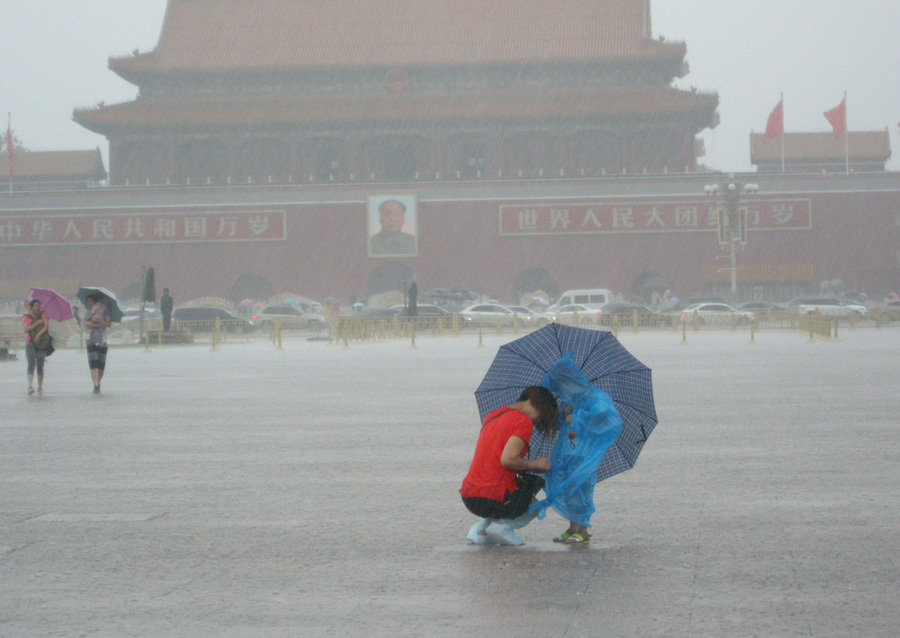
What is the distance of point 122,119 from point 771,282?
1015 inches

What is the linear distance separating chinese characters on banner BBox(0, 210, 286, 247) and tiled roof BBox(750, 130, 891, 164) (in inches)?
937

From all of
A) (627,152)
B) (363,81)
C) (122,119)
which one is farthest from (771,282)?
(122,119)

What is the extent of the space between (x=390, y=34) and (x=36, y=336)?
40800 mm

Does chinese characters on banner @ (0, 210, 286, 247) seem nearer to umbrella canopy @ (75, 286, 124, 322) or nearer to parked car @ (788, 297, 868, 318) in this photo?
parked car @ (788, 297, 868, 318)

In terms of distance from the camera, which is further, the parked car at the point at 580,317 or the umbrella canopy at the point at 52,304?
the parked car at the point at 580,317

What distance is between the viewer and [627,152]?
50969 millimetres

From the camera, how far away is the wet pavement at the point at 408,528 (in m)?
4.72

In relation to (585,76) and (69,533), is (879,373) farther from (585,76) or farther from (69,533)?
(585,76)

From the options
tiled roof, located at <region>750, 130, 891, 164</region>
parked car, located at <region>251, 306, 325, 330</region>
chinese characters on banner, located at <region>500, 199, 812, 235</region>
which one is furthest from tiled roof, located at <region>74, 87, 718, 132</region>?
parked car, located at <region>251, 306, 325, 330</region>

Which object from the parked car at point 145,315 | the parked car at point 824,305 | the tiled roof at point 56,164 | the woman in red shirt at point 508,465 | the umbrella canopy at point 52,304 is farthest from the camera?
the tiled roof at point 56,164

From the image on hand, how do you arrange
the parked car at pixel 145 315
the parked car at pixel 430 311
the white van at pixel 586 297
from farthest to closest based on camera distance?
the white van at pixel 586 297 < the parked car at pixel 430 311 < the parked car at pixel 145 315

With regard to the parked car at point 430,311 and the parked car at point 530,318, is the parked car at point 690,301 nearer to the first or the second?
the parked car at point 530,318

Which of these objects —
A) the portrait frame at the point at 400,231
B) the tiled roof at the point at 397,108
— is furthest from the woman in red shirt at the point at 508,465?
the tiled roof at the point at 397,108

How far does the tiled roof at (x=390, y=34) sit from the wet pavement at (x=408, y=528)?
4055 centimetres
